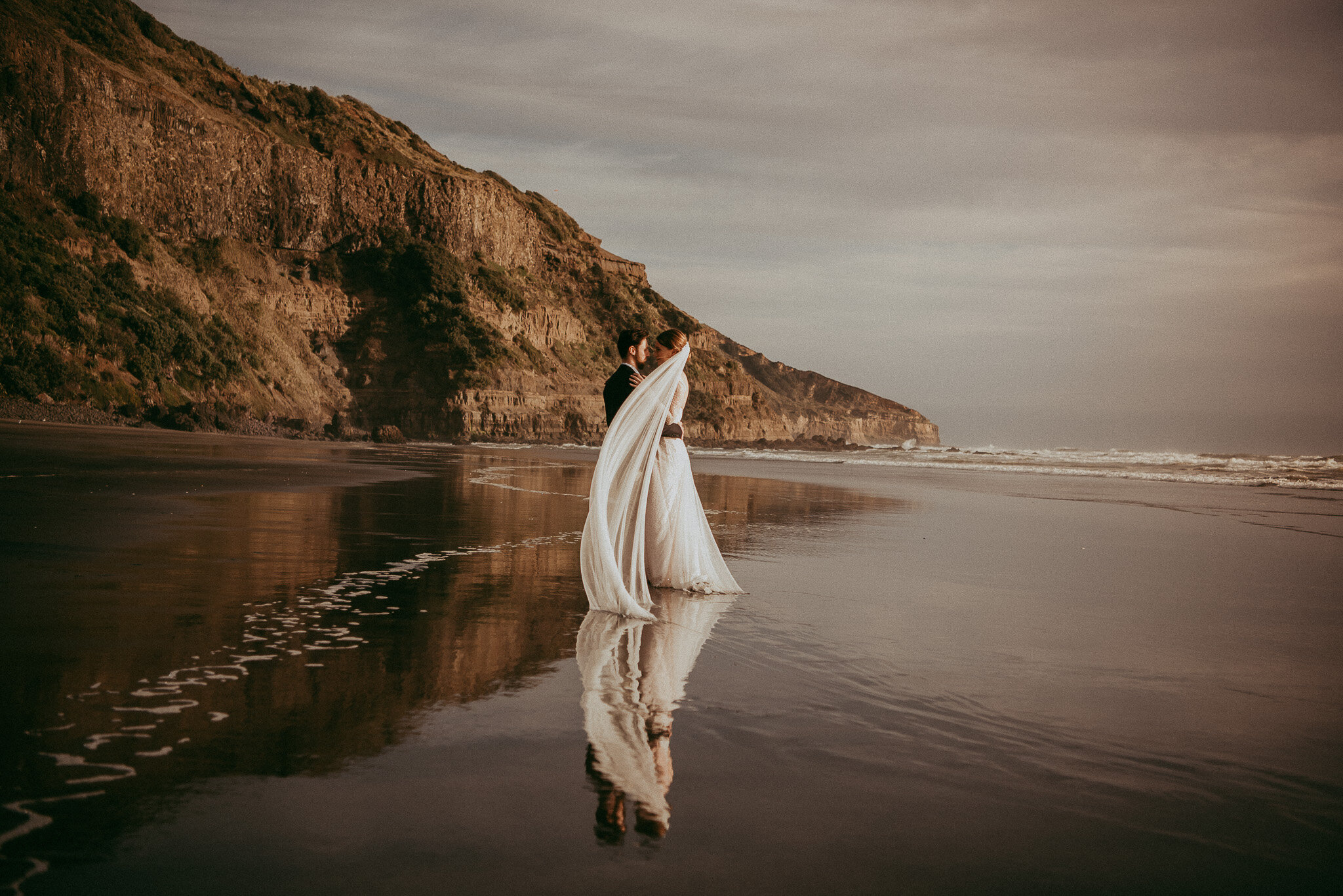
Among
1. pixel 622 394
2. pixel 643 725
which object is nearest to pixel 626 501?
pixel 622 394

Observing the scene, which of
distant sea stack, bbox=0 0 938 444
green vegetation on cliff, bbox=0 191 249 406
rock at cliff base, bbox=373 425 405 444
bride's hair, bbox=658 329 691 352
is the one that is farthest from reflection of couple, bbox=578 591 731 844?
rock at cliff base, bbox=373 425 405 444

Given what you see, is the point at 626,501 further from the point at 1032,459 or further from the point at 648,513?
the point at 1032,459

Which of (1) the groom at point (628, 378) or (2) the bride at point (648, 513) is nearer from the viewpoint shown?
(2) the bride at point (648, 513)

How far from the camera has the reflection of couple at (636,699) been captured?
9.10 feet

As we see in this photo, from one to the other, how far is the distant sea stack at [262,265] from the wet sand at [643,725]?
31499 millimetres

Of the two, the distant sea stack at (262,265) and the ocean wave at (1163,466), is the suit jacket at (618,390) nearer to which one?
the ocean wave at (1163,466)

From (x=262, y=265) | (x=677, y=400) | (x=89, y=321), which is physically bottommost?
(x=677, y=400)

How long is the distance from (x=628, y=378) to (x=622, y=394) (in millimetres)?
137

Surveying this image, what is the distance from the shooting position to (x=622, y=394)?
22.5 ft

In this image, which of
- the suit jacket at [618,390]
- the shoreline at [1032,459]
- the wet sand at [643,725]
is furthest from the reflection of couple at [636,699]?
the shoreline at [1032,459]

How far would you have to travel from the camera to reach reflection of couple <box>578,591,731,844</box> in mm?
2773

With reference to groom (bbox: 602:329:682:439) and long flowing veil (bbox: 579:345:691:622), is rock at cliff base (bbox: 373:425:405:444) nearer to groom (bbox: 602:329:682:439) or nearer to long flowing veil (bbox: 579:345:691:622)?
groom (bbox: 602:329:682:439)

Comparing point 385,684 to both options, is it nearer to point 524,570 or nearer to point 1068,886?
point 1068,886

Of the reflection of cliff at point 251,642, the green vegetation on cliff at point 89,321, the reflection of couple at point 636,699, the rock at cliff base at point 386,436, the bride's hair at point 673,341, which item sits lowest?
the reflection of couple at point 636,699
